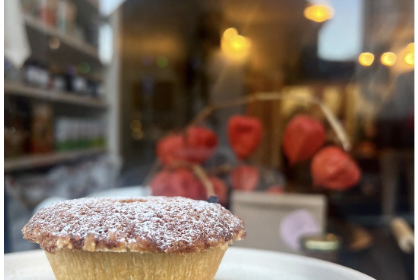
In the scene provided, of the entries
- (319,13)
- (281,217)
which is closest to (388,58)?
(319,13)

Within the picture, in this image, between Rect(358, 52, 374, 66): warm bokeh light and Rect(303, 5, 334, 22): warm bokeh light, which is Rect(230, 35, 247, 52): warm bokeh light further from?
Rect(358, 52, 374, 66): warm bokeh light

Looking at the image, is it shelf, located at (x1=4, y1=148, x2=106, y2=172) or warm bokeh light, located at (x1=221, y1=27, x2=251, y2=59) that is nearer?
shelf, located at (x1=4, y1=148, x2=106, y2=172)

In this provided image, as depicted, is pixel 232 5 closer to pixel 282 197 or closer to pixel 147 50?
pixel 147 50

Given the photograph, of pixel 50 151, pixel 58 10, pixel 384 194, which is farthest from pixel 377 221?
pixel 58 10

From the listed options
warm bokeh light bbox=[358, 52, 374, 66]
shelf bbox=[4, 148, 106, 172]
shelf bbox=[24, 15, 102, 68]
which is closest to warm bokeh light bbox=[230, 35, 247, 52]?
warm bokeh light bbox=[358, 52, 374, 66]

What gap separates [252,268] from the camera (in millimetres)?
524

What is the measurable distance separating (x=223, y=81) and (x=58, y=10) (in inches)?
44.3

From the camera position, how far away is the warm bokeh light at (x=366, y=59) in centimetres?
188

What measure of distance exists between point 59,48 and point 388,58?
1.26m

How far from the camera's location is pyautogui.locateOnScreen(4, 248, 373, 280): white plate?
49 centimetres

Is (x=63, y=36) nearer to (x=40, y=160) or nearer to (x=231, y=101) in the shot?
(x=40, y=160)

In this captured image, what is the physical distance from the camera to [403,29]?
5.52 feet

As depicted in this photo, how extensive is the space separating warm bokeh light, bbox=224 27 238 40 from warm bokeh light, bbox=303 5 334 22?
39 centimetres

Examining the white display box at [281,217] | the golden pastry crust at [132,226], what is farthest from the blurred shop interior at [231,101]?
the golden pastry crust at [132,226]
